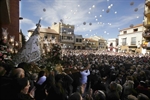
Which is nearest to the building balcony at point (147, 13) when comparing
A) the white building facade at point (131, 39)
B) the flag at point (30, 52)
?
the white building facade at point (131, 39)

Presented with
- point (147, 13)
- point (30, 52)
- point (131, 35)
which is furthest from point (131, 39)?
point (30, 52)

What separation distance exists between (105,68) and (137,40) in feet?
110

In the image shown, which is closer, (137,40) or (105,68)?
(105,68)

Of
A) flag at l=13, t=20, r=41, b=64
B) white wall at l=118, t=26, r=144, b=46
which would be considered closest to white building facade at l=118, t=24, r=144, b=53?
white wall at l=118, t=26, r=144, b=46

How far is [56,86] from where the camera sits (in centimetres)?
287

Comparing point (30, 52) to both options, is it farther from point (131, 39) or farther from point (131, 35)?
point (131, 35)

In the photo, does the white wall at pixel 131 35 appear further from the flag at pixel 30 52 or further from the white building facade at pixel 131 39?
the flag at pixel 30 52

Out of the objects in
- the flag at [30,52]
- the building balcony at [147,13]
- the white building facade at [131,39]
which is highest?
the building balcony at [147,13]


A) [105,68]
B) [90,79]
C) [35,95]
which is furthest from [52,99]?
[105,68]

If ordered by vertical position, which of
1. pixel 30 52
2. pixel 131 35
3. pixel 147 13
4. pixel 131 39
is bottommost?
pixel 30 52

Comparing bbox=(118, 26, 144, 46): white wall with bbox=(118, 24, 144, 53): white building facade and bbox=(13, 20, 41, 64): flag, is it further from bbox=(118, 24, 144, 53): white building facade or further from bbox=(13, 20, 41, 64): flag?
bbox=(13, 20, 41, 64): flag

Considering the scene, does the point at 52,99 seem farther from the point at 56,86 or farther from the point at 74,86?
the point at 74,86

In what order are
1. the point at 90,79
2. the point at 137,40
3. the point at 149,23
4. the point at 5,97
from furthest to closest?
the point at 137,40, the point at 149,23, the point at 90,79, the point at 5,97

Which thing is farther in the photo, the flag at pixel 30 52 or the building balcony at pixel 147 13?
the building balcony at pixel 147 13
